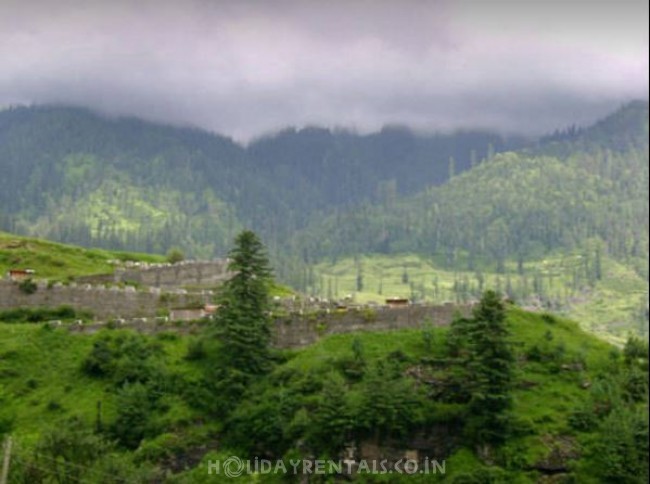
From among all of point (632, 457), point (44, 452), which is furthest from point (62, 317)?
point (632, 457)

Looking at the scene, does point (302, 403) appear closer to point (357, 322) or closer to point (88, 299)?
point (357, 322)

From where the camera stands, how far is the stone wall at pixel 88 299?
254ft

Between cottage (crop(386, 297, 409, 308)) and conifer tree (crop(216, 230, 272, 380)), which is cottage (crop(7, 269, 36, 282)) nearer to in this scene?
conifer tree (crop(216, 230, 272, 380))

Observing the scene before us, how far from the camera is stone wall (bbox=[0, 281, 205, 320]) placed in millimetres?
77500

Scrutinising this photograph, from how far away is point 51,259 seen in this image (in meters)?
104

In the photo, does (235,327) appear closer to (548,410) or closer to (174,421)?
(174,421)

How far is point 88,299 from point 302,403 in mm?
27677

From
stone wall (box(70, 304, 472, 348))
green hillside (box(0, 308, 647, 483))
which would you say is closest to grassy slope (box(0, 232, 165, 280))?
green hillside (box(0, 308, 647, 483))

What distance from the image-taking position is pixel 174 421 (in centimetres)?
6097

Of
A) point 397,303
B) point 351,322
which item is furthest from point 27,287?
point 397,303

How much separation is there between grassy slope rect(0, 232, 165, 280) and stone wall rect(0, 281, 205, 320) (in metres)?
10.9

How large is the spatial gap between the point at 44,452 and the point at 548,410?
33663 mm

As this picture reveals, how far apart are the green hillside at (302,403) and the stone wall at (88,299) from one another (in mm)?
7039

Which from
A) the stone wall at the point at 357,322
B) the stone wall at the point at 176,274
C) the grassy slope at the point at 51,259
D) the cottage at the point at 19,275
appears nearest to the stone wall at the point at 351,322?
the stone wall at the point at 357,322
